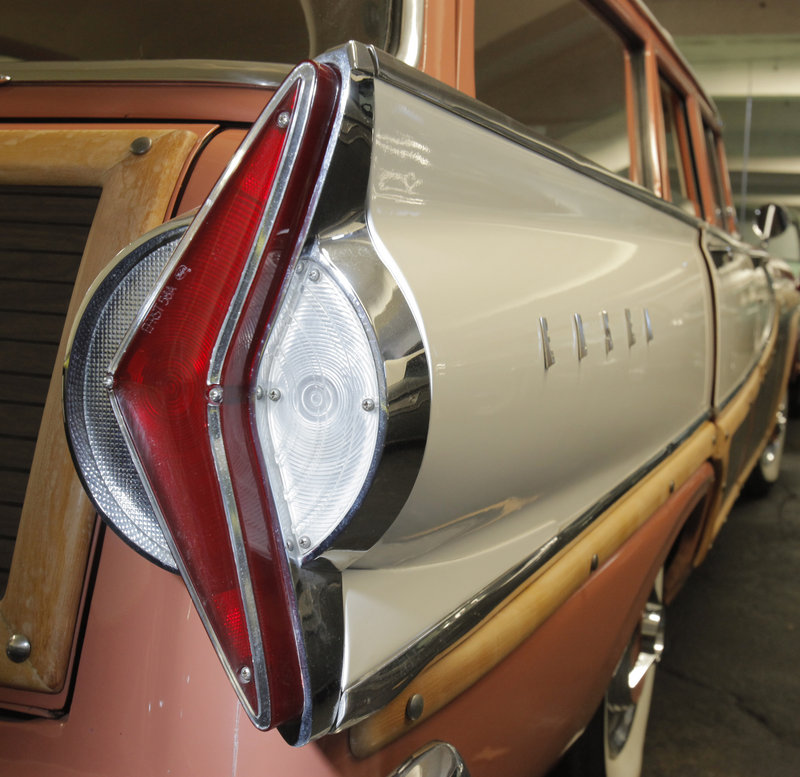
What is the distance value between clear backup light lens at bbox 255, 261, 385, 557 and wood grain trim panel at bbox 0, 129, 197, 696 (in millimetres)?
245

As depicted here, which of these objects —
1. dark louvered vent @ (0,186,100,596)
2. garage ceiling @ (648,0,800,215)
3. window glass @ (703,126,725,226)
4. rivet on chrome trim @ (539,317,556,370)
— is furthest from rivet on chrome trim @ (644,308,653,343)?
garage ceiling @ (648,0,800,215)

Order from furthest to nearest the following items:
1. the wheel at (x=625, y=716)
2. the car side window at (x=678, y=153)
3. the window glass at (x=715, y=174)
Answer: the window glass at (x=715, y=174) → the car side window at (x=678, y=153) → the wheel at (x=625, y=716)

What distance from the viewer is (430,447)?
798mm

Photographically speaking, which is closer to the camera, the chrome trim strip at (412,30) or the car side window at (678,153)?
the chrome trim strip at (412,30)

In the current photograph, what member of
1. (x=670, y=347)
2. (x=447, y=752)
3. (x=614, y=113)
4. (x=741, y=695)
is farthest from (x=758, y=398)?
(x=447, y=752)

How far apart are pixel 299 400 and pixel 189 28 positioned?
865 mm

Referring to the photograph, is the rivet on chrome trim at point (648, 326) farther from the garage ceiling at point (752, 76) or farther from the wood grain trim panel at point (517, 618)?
the garage ceiling at point (752, 76)

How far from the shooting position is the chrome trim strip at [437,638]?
76 cm

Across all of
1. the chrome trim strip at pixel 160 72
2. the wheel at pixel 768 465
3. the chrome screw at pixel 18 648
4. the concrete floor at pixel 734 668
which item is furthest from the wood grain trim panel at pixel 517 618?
the wheel at pixel 768 465

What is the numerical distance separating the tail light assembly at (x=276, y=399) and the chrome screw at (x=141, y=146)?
246mm

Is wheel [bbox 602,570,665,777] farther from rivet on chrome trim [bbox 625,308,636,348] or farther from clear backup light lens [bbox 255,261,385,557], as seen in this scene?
clear backup light lens [bbox 255,261,385,557]

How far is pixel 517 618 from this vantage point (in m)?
1.07

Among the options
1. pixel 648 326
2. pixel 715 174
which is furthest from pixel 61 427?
pixel 715 174

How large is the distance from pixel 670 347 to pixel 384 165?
988 millimetres
